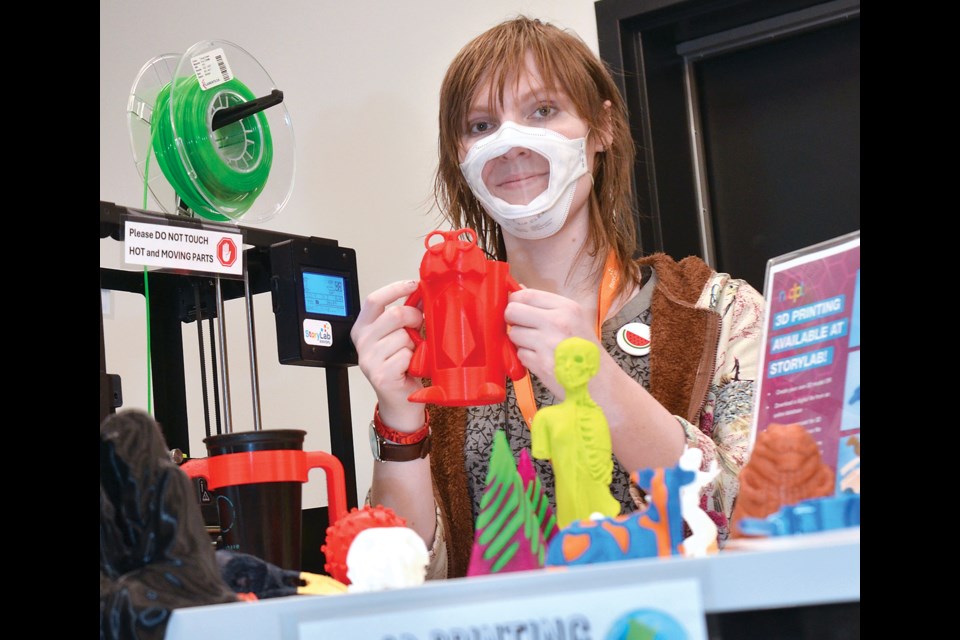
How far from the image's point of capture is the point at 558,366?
692 millimetres

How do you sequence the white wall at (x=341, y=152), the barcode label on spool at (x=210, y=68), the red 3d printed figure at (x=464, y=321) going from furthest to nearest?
the white wall at (x=341, y=152)
the barcode label on spool at (x=210, y=68)
the red 3d printed figure at (x=464, y=321)

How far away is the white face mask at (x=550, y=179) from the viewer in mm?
1356

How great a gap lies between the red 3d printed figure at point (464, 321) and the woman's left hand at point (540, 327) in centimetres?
1

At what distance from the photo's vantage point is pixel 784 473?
24.2 inches

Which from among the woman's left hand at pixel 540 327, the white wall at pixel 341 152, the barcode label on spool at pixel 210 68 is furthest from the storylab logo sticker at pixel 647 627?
the white wall at pixel 341 152

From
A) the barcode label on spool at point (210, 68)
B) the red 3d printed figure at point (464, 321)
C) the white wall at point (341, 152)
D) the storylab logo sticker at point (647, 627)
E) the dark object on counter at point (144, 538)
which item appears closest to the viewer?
the storylab logo sticker at point (647, 627)

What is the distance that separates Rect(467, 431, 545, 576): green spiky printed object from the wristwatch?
0.60m

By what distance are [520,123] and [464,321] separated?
17.8 inches

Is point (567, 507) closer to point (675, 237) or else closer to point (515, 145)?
point (515, 145)

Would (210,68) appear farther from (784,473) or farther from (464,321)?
(784,473)

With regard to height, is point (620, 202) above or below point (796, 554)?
above

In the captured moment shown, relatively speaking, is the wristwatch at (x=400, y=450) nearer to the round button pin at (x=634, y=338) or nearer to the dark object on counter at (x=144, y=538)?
the round button pin at (x=634, y=338)
